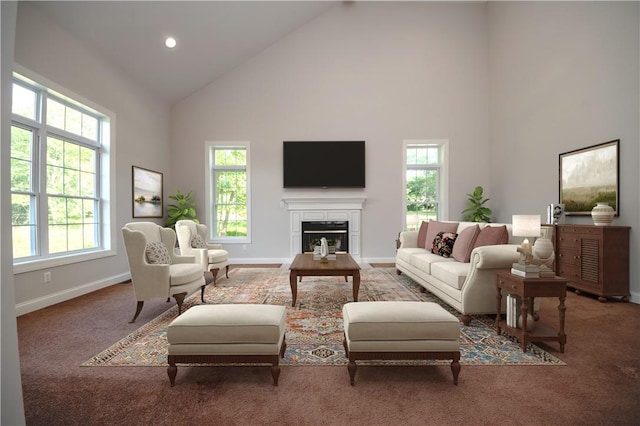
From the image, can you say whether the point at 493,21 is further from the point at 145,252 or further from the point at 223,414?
the point at 223,414

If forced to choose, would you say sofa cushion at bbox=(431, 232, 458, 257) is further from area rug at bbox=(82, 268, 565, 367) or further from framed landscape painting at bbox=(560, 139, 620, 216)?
framed landscape painting at bbox=(560, 139, 620, 216)

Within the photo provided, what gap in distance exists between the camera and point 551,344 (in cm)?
253

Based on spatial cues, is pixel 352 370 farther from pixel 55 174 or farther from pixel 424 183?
pixel 424 183

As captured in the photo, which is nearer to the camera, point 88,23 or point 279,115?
point 88,23

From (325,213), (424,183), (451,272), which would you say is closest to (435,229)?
(451,272)

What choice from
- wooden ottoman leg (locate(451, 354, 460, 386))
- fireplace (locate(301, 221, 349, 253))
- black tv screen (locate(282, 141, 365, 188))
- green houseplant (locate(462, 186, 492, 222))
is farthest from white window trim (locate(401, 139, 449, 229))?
wooden ottoman leg (locate(451, 354, 460, 386))

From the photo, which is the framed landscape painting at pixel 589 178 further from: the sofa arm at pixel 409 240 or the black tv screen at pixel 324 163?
the black tv screen at pixel 324 163

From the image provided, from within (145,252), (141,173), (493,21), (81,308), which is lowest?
(81,308)

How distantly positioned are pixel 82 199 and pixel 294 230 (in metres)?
3.64

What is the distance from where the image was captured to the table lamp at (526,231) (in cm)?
249

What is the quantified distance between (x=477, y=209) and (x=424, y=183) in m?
1.19

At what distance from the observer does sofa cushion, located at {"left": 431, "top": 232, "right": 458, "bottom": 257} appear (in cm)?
399

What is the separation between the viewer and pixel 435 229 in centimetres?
464

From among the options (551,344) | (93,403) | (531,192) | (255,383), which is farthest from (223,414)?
(531,192)
